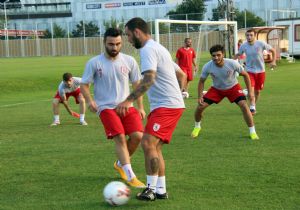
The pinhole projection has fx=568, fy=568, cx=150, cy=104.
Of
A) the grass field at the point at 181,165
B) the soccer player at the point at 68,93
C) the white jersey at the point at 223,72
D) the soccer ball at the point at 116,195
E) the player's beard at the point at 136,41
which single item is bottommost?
the grass field at the point at 181,165

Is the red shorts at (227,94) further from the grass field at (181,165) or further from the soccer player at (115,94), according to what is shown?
the soccer player at (115,94)

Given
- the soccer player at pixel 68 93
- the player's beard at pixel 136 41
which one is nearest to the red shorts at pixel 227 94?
the soccer player at pixel 68 93

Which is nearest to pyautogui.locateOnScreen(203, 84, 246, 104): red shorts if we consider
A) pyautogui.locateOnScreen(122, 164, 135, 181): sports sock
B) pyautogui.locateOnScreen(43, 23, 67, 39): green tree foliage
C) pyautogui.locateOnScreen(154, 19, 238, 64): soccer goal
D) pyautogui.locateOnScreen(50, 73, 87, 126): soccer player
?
pyautogui.locateOnScreen(50, 73, 87, 126): soccer player

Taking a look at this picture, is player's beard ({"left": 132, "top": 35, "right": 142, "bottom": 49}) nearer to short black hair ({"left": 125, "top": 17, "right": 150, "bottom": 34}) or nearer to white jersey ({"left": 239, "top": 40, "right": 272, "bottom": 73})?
short black hair ({"left": 125, "top": 17, "right": 150, "bottom": 34})

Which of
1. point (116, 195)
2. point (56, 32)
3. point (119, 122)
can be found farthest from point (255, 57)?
point (56, 32)

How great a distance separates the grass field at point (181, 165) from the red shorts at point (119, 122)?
2.24ft

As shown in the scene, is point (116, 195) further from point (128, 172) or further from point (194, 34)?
point (194, 34)

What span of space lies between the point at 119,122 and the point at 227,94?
158 inches

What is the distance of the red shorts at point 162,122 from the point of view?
6059 mm

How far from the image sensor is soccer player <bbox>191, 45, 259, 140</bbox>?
32.4 feet

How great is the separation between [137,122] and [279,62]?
1338 inches

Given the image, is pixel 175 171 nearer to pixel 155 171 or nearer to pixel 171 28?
pixel 155 171

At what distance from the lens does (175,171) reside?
7.46m

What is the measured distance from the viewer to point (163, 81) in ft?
19.8
